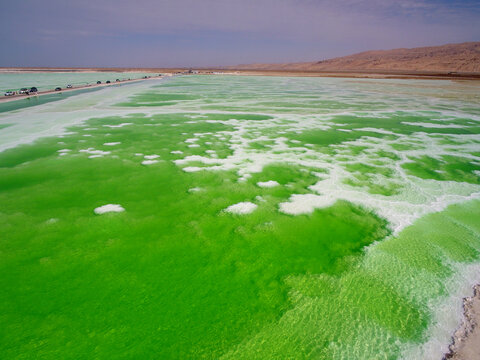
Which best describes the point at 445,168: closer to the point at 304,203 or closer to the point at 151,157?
the point at 304,203

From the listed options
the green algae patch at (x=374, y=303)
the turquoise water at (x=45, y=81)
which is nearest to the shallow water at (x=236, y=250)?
the green algae patch at (x=374, y=303)

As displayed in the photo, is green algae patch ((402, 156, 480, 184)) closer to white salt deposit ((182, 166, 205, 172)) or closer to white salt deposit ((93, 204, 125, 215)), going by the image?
white salt deposit ((182, 166, 205, 172))

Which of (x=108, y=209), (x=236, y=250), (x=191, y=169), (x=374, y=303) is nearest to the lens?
(x=374, y=303)

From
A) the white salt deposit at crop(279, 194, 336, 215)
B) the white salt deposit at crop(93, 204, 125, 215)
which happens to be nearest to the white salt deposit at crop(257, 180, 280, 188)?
the white salt deposit at crop(279, 194, 336, 215)

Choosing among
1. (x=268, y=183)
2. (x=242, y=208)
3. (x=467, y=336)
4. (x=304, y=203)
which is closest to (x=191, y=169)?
(x=268, y=183)

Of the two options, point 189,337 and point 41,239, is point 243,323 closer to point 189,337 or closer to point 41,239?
point 189,337

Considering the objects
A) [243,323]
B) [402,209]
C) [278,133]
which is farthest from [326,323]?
[278,133]
